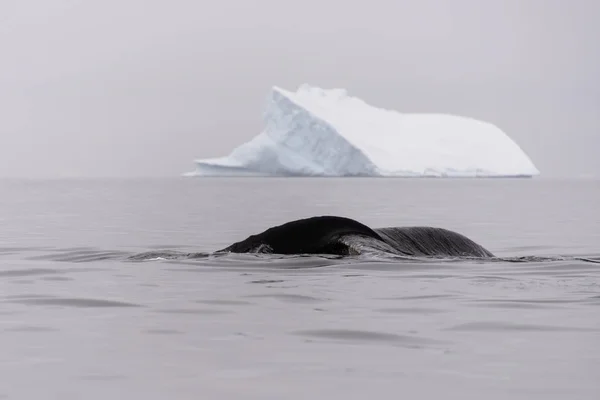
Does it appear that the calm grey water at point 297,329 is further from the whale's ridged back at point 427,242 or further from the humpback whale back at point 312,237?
the whale's ridged back at point 427,242

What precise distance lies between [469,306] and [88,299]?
104 inches

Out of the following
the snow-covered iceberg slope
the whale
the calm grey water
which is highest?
the snow-covered iceberg slope

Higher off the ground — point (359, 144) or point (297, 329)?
point (359, 144)

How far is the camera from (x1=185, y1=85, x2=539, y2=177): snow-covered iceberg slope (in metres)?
80.4

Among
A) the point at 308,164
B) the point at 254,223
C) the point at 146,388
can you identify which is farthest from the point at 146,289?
the point at 308,164

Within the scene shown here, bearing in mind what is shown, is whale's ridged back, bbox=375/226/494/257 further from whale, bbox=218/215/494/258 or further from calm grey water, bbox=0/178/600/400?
calm grey water, bbox=0/178/600/400

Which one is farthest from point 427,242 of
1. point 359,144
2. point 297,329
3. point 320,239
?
point 359,144

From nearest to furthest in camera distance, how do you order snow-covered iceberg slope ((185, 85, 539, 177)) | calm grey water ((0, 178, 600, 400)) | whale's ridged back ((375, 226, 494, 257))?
calm grey water ((0, 178, 600, 400))
whale's ridged back ((375, 226, 494, 257))
snow-covered iceberg slope ((185, 85, 539, 177))

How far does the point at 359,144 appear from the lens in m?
87.3

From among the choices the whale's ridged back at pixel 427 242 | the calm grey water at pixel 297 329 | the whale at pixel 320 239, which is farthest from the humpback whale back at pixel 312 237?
the whale's ridged back at pixel 427 242

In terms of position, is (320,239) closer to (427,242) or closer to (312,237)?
(312,237)

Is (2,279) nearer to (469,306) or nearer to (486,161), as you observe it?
(469,306)

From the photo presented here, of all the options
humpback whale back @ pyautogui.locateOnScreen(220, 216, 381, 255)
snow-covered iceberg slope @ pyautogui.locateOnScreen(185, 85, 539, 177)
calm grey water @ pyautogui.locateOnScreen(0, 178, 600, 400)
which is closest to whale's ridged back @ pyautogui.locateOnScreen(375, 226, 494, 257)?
humpback whale back @ pyautogui.locateOnScreen(220, 216, 381, 255)

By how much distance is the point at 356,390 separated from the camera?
381cm
